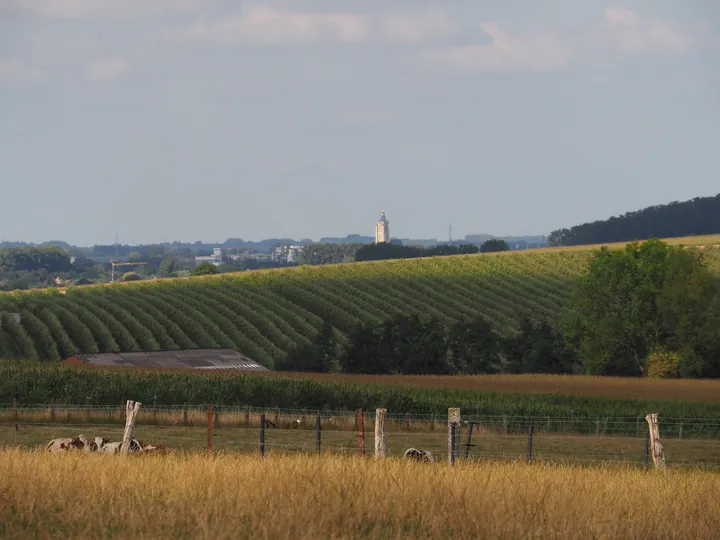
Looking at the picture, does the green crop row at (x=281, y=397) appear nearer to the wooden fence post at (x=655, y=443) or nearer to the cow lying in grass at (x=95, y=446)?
the cow lying in grass at (x=95, y=446)

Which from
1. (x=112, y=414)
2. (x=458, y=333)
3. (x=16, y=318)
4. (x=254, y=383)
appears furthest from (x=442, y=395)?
(x=16, y=318)

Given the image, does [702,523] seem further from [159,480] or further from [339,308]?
[339,308]

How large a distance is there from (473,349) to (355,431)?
37.5 m

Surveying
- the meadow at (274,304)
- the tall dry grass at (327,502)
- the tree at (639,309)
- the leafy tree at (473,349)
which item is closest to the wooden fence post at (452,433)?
the tall dry grass at (327,502)

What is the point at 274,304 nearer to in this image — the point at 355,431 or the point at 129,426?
the point at 355,431

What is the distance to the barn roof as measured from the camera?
6519cm

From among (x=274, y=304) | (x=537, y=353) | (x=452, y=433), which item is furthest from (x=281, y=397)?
(x=274, y=304)

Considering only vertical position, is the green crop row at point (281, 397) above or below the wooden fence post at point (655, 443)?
below

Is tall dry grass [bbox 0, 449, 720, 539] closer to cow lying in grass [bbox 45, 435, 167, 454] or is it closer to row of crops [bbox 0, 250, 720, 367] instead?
cow lying in grass [bbox 45, 435, 167, 454]

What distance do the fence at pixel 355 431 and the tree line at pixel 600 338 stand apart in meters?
26.1

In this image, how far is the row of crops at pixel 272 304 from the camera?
3440 inches

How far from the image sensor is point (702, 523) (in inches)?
631

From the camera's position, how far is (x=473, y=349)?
78250mm

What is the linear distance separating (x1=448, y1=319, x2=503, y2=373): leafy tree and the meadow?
8.47 metres
